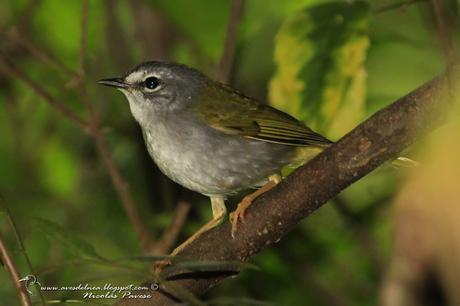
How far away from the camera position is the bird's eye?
17.2 feet

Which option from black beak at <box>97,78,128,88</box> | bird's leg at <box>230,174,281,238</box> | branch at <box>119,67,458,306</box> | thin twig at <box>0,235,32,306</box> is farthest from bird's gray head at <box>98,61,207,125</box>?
thin twig at <box>0,235,32,306</box>

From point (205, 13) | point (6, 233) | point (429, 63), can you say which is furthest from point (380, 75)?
point (6, 233)

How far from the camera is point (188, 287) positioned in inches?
139

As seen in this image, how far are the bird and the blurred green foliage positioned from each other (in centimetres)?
95

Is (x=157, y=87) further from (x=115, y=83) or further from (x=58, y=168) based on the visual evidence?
(x=58, y=168)

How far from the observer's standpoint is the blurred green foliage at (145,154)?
254 inches

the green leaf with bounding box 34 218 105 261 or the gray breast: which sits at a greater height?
the gray breast

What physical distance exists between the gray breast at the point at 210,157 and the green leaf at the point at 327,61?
542mm

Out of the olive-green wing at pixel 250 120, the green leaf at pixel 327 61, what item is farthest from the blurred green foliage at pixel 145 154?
the green leaf at pixel 327 61

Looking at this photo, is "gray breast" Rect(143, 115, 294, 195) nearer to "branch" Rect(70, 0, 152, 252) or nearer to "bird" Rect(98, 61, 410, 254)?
"bird" Rect(98, 61, 410, 254)

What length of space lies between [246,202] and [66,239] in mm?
1126

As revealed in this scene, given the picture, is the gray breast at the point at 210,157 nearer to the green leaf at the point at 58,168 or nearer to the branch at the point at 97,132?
the branch at the point at 97,132

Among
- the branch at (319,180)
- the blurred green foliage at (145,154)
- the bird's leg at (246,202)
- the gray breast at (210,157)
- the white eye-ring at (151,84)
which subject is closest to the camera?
the branch at (319,180)

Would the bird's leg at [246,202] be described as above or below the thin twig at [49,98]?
below
